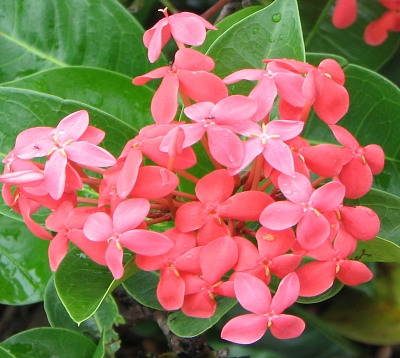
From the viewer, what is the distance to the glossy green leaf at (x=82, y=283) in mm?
812

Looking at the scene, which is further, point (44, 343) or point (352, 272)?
point (44, 343)

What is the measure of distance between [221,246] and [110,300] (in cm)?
56

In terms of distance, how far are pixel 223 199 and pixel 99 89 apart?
0.45 meters

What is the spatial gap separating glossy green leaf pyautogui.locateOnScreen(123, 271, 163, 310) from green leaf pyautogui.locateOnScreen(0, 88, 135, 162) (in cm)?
24

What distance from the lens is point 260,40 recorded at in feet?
3.13

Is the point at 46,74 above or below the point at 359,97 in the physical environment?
below

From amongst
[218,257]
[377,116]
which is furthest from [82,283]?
[377,116]

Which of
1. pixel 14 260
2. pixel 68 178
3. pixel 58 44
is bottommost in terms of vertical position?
pixel 14 260

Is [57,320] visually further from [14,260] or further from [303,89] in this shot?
[303,89]

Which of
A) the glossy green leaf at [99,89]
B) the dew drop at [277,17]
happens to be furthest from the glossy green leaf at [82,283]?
the dew drop at [277,17]

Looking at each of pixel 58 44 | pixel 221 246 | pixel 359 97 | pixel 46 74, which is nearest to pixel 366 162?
pixel 221 246

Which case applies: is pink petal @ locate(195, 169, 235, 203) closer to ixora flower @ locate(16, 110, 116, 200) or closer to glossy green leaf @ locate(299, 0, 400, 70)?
ixora flower @ locate(16, 110, 116, 200)

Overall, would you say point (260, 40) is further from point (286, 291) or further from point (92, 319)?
point (92, 319)

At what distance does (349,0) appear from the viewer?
129 centimetres
